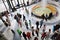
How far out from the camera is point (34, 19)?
162 centimetres

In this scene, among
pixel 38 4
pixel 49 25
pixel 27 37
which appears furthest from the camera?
pixel 38 4

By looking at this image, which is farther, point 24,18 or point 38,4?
point 38,4

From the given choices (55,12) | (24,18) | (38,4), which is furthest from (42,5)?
(24,18)

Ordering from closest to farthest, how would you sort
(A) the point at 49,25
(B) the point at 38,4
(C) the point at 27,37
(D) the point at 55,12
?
(C) the point at 27,37 < (A) the point at 49,25 < (D) the point at 55,12 < (B) the point at 38,4

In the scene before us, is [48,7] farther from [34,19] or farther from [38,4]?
[34,19]

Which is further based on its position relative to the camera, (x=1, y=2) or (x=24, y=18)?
(x=1, y=2)

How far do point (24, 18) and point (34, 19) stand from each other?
97mm

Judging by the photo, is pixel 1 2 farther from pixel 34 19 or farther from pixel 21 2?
pixel 34 19

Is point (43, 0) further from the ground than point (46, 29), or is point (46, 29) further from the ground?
point (43, 0)

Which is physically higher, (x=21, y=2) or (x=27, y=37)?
(x=21, y=2)

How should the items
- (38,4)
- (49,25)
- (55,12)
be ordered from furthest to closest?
(38,4) → (55,12) → (49,25)

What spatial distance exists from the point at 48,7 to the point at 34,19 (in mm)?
242

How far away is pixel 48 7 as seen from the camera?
176 cm

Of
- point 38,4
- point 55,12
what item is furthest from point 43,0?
point 55,12
